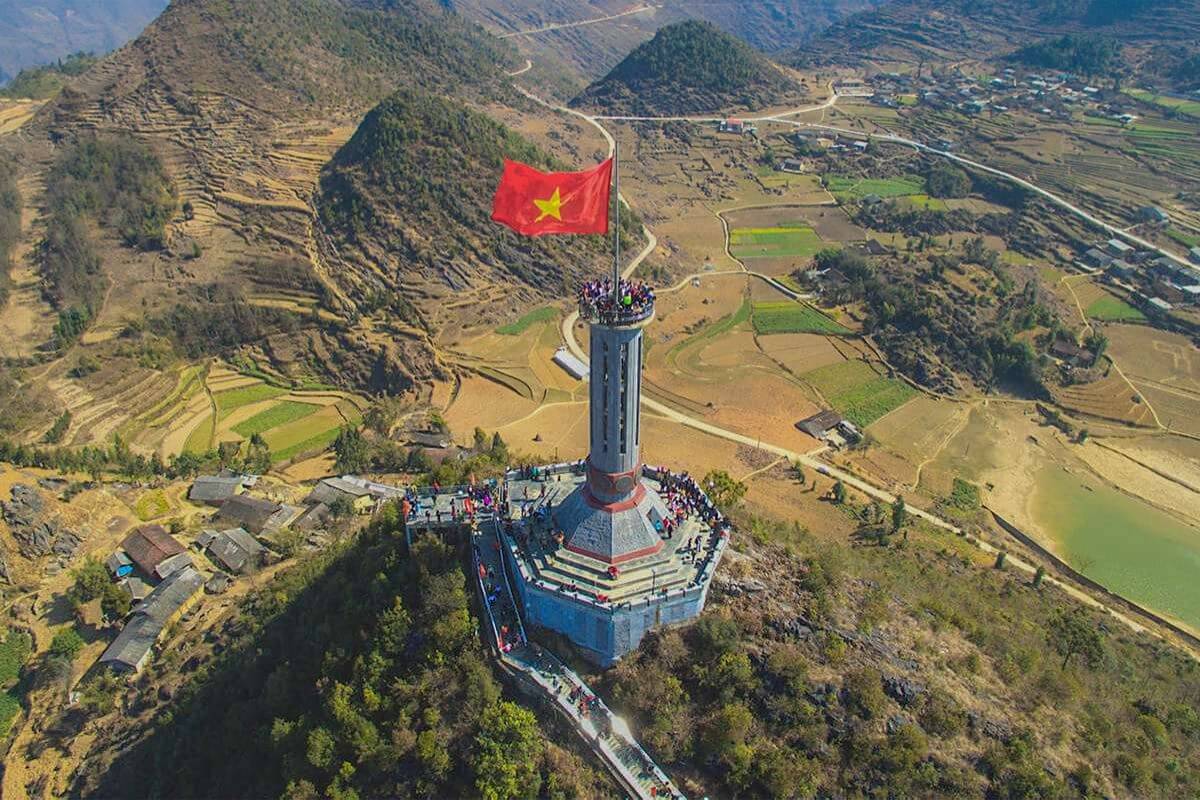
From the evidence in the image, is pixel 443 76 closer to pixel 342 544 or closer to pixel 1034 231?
pixel 1034 231

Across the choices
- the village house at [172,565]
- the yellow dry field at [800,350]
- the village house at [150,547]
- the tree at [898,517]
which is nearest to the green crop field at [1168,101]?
the yellow dry field at [800,350]

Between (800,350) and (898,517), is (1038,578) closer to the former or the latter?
(898,517)

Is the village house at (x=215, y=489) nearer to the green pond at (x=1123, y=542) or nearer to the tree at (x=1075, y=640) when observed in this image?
the tree at (x=1075, y=640)

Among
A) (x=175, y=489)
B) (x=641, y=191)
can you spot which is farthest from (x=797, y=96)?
(x=175, y=489)

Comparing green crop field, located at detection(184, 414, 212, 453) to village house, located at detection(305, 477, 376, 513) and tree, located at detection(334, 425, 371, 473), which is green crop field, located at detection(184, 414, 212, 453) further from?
village house, located at detection(305, 477, 376, 513)

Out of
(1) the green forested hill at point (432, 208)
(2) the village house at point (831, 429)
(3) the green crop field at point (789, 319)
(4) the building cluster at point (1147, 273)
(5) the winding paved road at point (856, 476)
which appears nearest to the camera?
(5) the winding paved road at point (856, 476)

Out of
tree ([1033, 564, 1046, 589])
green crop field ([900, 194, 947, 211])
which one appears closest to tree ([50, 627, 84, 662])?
tree ([1033, 564, 1046, 589])
